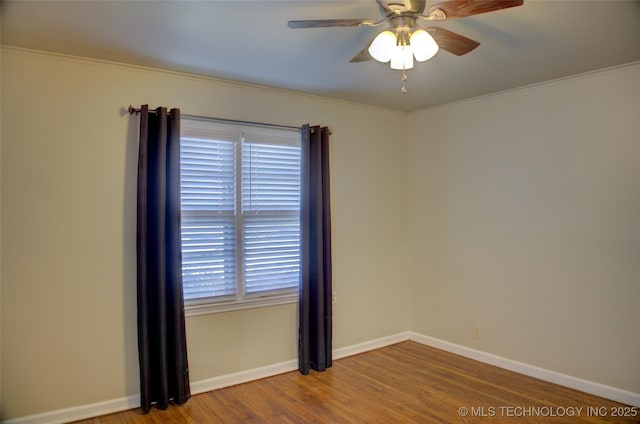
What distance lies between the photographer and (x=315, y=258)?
3.95 meters

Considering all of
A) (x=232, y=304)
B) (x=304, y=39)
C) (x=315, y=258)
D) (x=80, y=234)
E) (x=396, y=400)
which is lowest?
(x=396, y=400)

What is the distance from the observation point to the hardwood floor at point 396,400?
10.1 feet

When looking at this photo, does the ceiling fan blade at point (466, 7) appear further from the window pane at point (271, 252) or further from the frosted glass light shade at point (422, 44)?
the window pane at point (271, 252)

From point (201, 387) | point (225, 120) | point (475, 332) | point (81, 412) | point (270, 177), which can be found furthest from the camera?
point (475, 332)

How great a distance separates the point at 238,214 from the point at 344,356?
1795mm

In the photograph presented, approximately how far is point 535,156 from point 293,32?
2420mm

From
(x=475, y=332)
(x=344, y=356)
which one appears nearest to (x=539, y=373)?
(x=475, y=332)

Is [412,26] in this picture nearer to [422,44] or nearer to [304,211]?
[422,44]

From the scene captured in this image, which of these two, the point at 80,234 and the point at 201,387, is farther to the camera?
the point at 201,387

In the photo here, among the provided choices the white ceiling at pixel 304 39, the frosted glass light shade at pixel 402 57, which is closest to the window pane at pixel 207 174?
the white ceiling at pixel 304 39

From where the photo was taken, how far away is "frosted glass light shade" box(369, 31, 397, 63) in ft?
7.22

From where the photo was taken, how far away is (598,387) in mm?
3395

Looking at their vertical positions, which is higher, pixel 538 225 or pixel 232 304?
pixel 538 225

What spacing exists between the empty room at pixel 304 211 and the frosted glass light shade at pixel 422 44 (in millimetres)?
14
